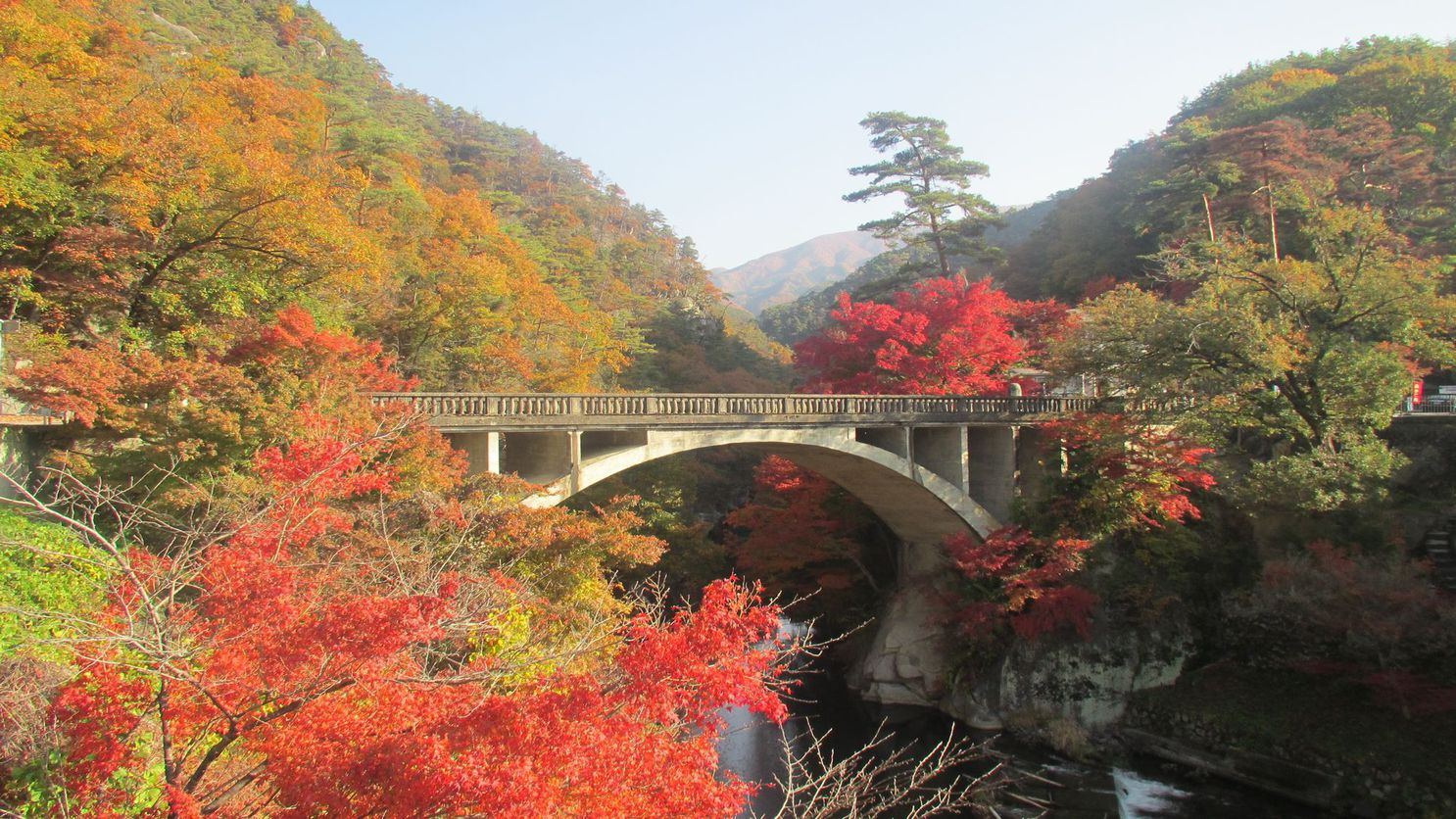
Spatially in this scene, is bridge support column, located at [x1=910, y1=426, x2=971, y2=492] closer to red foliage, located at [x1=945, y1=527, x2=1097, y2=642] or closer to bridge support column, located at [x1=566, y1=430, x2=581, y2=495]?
red foliage, located at [x1=945, y1=527, x2=1097, y2=642]

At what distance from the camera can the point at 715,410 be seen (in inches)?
628

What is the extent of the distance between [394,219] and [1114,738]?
85.2 feet

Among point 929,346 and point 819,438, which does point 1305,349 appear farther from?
point 819,438

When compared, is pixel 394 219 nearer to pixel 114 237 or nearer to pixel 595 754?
pixel 114 237

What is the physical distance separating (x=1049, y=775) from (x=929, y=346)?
1098cm

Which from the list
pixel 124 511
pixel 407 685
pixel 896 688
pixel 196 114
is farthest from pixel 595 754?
pixel 196 114

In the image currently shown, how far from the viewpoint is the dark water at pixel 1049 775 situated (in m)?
13.1

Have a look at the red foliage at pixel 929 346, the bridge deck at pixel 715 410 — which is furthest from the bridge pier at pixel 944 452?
the red foliage at pixel 929 346

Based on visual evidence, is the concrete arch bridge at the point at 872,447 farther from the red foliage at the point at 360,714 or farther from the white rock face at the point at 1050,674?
the red foliage at the point at 360,714

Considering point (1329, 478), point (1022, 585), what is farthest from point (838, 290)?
point (1329, 478)

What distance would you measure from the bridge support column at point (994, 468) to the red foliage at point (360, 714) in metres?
14.9

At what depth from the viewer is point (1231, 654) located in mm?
15953

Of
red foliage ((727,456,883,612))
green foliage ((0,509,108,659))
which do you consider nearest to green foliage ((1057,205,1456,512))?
red foliage ((727,456,883,612))

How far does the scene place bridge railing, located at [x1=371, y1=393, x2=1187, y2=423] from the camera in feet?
43.2
